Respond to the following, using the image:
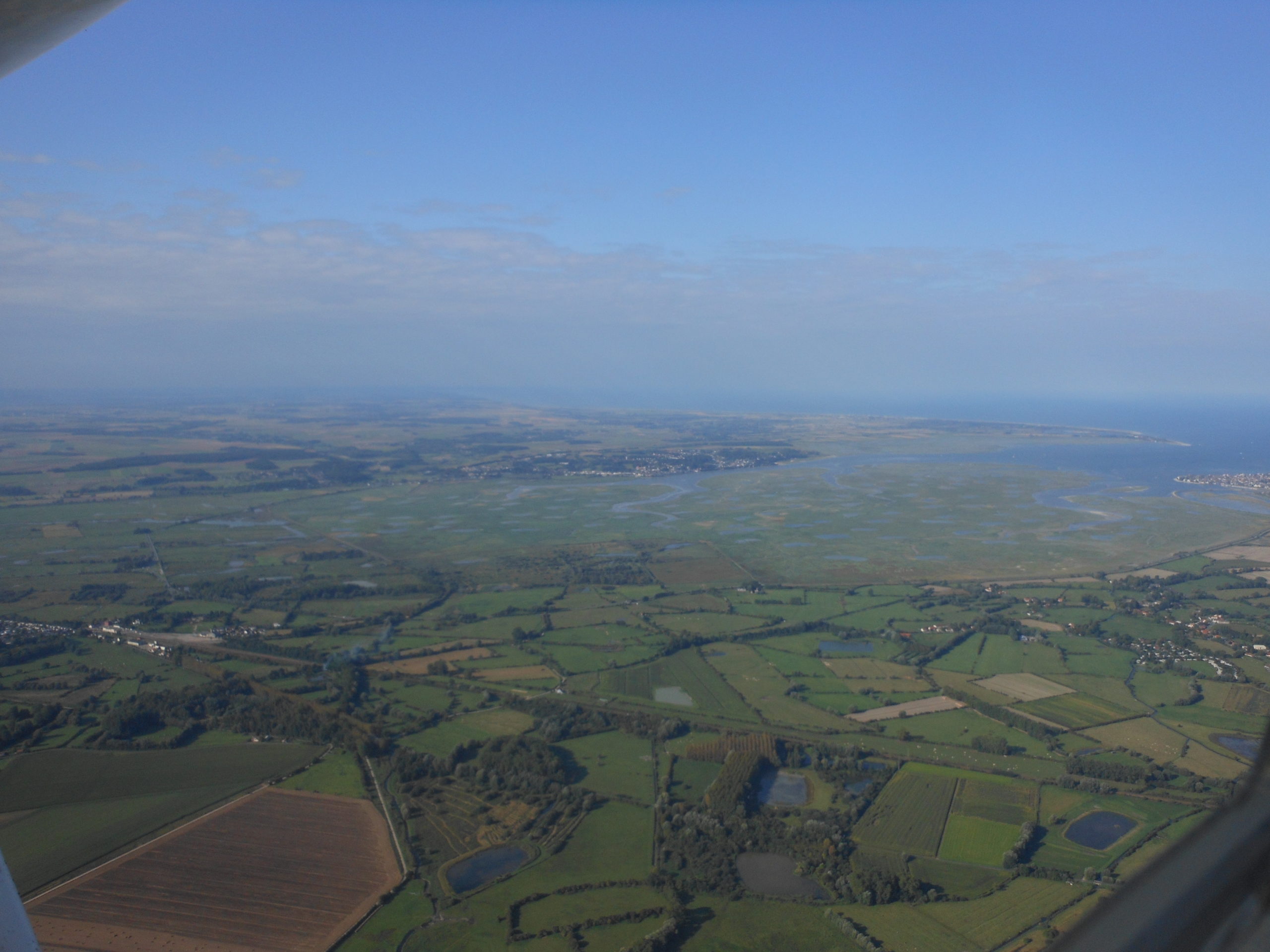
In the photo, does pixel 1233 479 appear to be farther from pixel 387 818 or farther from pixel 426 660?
pixel 387 818

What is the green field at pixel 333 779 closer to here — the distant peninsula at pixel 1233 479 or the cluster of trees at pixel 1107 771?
the cluster of trees at pixel 1107 771

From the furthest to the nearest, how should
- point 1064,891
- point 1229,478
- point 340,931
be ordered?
point 1229,478, point 1064,891, point 340,931

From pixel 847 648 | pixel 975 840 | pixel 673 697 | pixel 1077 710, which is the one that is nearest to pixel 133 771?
pixel 673 697

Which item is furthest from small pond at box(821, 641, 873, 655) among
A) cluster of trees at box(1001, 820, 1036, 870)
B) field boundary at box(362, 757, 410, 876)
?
field boundary at box(362, 757, 410, 876)

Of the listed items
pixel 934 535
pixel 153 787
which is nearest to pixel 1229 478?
pixel 934 535

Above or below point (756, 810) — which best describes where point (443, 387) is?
above

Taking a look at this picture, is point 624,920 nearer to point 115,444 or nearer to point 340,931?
point 340,931
